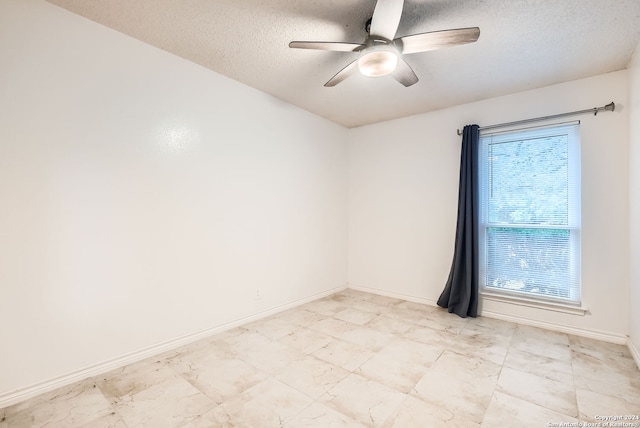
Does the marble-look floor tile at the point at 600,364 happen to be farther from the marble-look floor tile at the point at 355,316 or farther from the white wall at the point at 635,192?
the marble-look floor tile at the point at 355,316

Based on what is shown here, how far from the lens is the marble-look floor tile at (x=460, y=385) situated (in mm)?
1810

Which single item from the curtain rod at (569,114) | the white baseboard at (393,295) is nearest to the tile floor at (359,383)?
the white baseboard at (393,295)

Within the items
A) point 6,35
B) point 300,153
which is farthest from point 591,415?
point 6,35

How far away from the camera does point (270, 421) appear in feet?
5.50

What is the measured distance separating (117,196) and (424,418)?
8.63ft

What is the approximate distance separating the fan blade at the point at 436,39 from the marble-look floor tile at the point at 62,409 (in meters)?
2.97

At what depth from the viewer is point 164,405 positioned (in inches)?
70.9

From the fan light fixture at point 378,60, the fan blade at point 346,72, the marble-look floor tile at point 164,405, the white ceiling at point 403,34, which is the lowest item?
the marble-look floor tile at point 164,405

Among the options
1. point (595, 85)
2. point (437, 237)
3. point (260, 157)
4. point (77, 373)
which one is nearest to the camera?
point (77, 373)

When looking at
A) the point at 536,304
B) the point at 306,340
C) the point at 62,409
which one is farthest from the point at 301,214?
the point at 536,304

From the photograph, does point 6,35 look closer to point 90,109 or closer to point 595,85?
point 90,109

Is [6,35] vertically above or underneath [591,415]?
above

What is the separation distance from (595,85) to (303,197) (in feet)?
10.7

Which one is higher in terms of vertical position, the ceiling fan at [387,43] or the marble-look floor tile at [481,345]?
the ceiling fan at [387,43]
